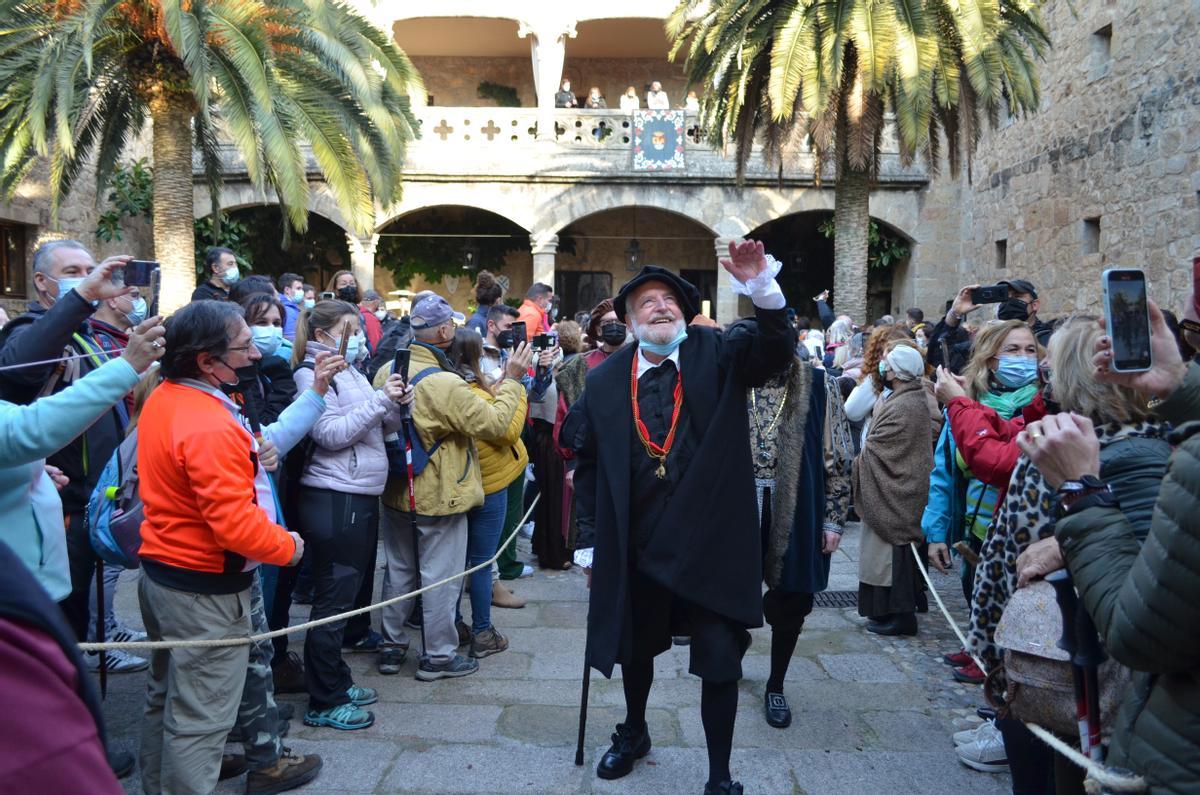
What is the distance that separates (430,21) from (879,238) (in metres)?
11.5

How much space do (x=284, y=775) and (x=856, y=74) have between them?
1097 cm

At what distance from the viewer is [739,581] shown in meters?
3.34

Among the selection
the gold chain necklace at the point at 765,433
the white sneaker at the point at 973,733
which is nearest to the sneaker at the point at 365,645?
the gold chain necklace at the point at 765,433

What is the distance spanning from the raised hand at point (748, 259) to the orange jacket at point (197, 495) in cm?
181

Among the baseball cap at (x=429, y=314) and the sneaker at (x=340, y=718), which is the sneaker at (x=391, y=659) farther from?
the baseball cap at (x=429, y=314)

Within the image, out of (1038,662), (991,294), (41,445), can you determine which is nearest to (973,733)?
(1038,662)

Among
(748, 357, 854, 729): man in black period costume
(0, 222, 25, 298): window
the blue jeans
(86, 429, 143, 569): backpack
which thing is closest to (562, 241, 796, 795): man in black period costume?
(748, 357, 854, 729): man in black period costume

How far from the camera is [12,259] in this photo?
49.5ft

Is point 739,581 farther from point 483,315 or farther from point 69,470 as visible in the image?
point 483,315

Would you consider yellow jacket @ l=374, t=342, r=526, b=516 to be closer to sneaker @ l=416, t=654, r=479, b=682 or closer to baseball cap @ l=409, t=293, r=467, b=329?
baseball cap @ l=409, t=293, r=467, b=329

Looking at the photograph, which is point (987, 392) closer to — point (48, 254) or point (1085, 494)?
point (1085, 494)

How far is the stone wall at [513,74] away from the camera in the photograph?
2278cm

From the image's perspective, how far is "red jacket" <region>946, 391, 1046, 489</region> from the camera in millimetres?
3734

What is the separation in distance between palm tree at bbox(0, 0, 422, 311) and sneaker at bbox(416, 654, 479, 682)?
595 centimetres
